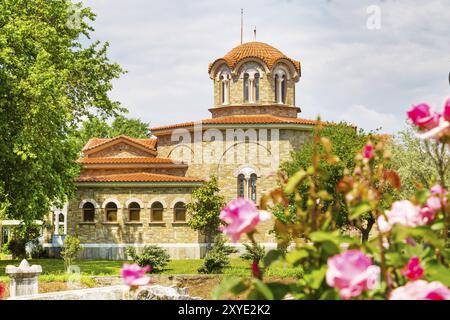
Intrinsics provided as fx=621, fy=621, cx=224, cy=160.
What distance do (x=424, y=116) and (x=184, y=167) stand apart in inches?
1344

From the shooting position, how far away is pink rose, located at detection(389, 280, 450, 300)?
7.48 ft

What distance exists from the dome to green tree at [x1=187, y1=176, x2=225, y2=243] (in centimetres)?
951

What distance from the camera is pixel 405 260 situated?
8.79 ft

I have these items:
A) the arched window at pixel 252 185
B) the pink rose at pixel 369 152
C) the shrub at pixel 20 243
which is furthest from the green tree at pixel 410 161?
the pink rose at pixel 369 152

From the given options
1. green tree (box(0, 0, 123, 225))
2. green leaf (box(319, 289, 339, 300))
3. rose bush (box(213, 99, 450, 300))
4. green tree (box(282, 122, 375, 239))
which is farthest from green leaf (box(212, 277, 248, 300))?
green tree (box(282, 122, 375, 239))

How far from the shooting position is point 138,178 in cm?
3444

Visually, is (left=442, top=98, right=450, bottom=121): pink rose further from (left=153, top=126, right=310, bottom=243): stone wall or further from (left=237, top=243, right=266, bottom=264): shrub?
(left=153, top=126, right=310, bottom=243): stone wall

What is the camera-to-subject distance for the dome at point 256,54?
3912 cm

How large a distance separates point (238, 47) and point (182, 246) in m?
15.1

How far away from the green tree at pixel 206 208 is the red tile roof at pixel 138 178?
3.71 feet

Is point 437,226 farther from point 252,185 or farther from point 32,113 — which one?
point 252,185

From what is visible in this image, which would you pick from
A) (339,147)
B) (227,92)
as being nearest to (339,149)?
(339,147)

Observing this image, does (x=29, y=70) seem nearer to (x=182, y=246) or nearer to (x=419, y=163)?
(x=182, y=246)
